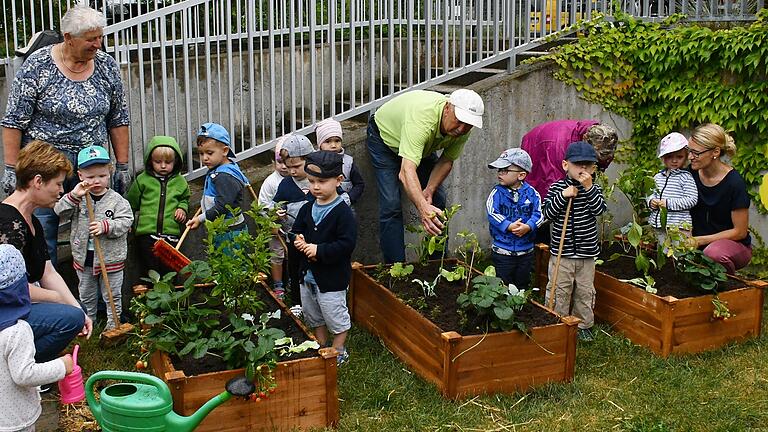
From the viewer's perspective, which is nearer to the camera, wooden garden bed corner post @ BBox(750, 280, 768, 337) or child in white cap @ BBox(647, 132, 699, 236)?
wooden garden bed corner post @ BBox(750, 280, 768, 337)

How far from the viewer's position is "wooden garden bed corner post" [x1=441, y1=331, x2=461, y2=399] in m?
4.46

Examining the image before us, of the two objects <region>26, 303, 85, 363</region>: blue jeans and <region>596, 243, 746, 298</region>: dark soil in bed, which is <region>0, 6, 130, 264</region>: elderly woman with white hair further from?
<region>596, 243, 746, 298</region>: dark soil in bed

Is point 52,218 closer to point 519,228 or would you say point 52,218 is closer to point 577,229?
point 519,228

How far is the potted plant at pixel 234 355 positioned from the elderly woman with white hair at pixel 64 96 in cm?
133

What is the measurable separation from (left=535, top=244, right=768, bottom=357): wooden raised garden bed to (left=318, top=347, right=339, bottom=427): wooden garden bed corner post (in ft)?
7.37

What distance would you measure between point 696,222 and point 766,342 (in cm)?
108

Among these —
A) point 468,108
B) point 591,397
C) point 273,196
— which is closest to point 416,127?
point 468,108

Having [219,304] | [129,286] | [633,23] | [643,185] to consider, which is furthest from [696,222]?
[129,286]

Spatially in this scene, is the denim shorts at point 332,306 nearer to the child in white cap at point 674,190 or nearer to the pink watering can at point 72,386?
the pink watering can at point 72,386

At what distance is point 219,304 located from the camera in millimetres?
4656

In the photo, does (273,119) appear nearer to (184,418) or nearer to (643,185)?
(643,185)

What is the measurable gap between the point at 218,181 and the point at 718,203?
3.61m

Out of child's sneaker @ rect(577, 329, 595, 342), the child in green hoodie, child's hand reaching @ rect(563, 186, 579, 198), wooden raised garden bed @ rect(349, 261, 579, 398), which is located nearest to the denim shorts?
wooden raised garden bed @ rect(349, 261, 579, 398)

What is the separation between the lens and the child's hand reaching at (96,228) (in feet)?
16.7
